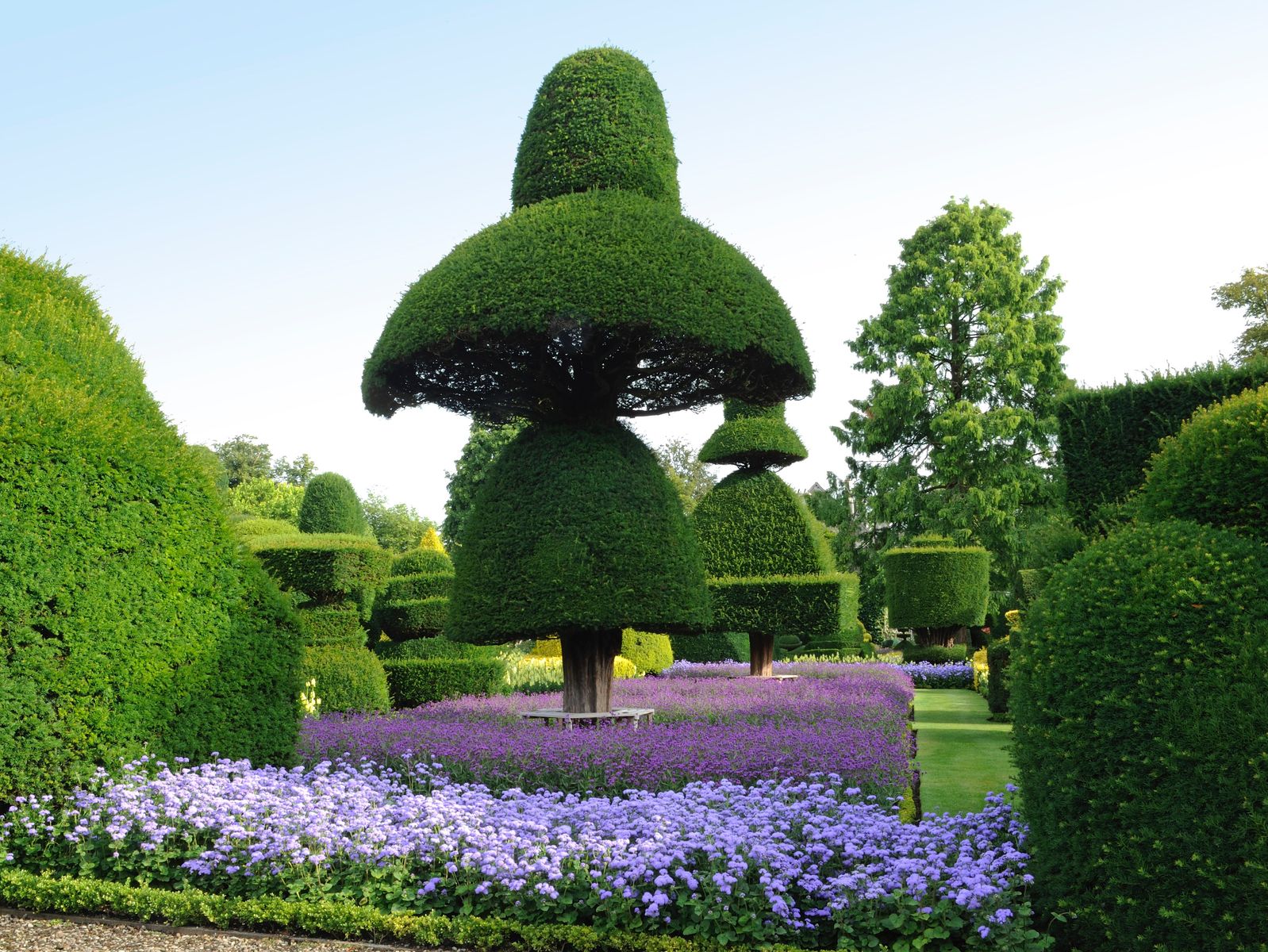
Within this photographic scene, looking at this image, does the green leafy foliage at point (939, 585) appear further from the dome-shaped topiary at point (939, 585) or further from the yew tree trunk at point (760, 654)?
the yew tree trunk at point (760, 654)

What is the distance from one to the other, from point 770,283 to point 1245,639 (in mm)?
6961

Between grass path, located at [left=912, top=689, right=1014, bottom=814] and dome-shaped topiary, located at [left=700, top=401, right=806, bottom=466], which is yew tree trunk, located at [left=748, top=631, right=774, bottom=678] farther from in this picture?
dome-shaped topiary, located at [left=700, top=401, right=806, bottom=466]

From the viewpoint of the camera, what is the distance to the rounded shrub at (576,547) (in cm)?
963

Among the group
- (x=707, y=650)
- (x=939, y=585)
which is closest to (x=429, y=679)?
(x=707, y=650)

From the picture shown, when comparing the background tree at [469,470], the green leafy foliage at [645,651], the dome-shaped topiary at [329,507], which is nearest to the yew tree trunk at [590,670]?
the green leafy foliage at [645,651]

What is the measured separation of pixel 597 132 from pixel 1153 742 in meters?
8.68

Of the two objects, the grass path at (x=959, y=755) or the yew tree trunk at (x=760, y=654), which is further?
the yew tree trunk at (x=760, y=654)

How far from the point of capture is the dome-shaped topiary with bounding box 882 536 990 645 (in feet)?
88.8

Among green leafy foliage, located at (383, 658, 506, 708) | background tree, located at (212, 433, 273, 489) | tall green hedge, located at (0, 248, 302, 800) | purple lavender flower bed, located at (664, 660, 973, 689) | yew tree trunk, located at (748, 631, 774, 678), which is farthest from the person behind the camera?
background tree, located at (212, 433, 273, 489)

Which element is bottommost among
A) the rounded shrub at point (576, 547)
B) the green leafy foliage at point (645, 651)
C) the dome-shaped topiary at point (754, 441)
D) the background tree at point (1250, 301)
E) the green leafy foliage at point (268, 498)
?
the green leafy foliage at point (645, 651)

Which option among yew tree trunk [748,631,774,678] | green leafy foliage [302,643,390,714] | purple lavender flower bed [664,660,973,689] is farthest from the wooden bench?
purple lavender flower bed [664,660,973,689]

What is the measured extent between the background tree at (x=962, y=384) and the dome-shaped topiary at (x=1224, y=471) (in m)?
24.7

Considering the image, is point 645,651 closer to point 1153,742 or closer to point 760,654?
point 760,654

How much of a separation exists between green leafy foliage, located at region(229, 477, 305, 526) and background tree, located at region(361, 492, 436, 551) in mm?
4160
